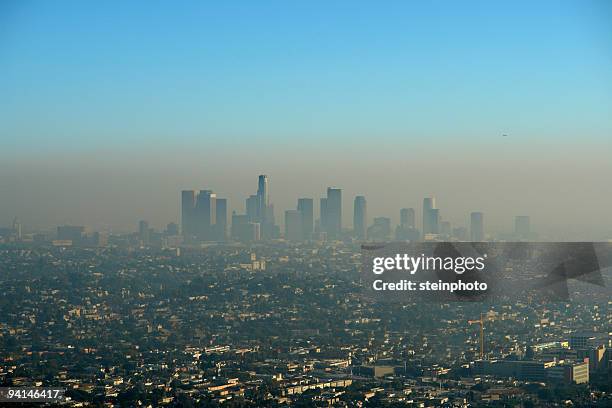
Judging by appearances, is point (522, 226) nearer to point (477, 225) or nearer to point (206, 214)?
point (477, 225)

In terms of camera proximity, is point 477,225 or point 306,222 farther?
point 306,222

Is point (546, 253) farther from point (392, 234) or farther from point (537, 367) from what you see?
point (392, 234)

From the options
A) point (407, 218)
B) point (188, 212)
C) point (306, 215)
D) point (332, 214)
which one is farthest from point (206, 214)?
point (407, 218)

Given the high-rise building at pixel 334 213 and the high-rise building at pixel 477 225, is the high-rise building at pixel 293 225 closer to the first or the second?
the high-rise building at pixel 334 213

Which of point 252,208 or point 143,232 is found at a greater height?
point 252,208

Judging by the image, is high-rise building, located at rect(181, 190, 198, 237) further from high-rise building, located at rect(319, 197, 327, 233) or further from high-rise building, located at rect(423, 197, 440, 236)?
high-rise building, located at rect(423, 197, 440, 236)

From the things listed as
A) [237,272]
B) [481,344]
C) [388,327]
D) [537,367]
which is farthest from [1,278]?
[537,367]
